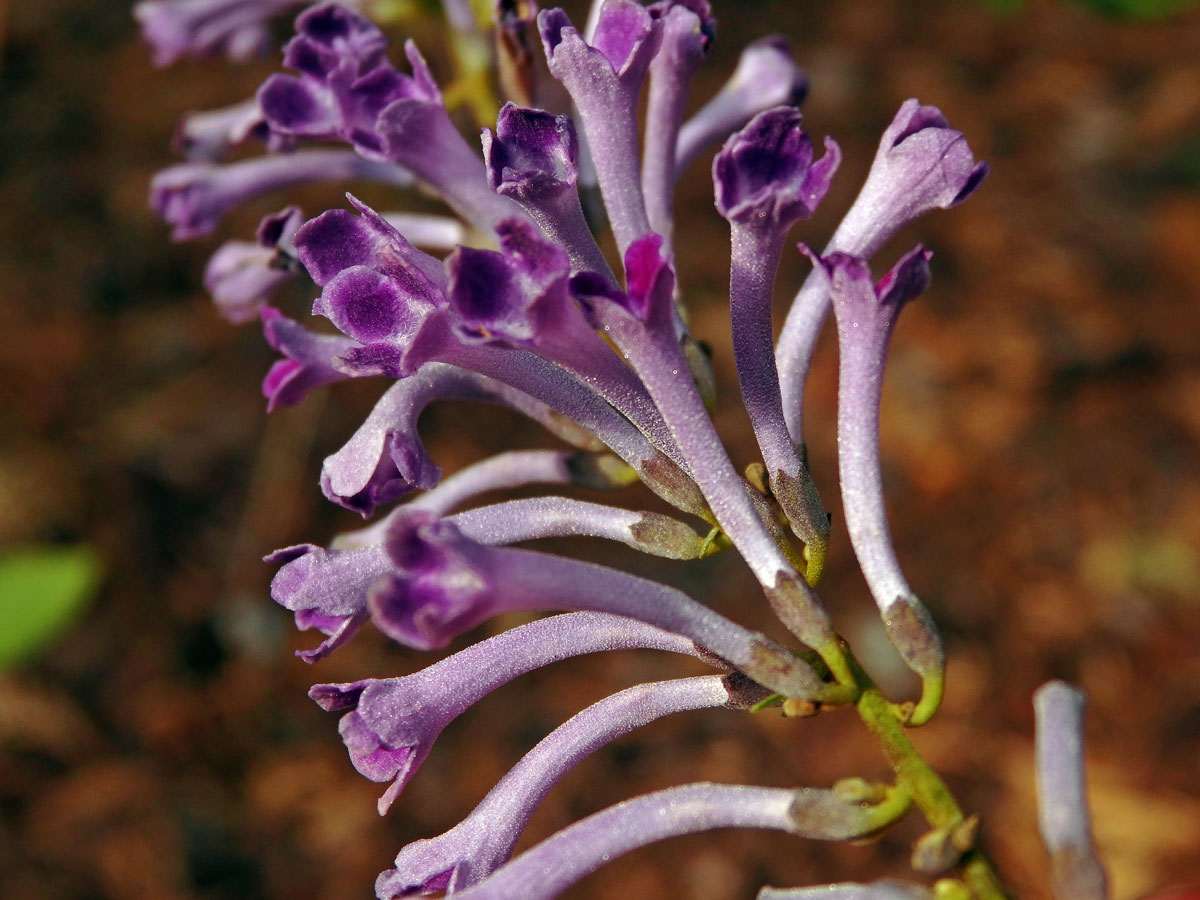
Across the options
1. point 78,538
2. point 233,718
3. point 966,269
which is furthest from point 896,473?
point 78,538

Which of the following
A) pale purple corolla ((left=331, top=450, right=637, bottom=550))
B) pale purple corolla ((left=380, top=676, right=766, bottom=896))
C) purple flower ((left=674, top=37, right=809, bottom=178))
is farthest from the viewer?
purple flower ((left=674, top=37, right=809, bottom=178))

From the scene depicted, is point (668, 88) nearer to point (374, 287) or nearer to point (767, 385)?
point (767, 385)

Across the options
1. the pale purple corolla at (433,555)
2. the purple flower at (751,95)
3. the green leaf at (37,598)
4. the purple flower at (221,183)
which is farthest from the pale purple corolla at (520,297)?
the green leaf at (37,598)

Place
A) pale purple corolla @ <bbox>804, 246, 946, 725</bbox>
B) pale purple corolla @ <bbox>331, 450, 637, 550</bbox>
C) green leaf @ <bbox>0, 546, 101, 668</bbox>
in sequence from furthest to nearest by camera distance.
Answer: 1. green leaf @ <bbox>0, 546, 101, 668</bbox>
2. pale purple corolla @ <bbox>331, 450, 637, 550</bbox>
3. pale purple corolla @ <bbox>804, 246, 946, 725</bbox>

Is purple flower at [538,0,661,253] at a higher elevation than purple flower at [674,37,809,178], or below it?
higher

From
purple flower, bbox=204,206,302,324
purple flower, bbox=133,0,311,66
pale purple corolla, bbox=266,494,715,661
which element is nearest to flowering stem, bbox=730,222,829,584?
pale purple corolla, bbox=266,494,715,661

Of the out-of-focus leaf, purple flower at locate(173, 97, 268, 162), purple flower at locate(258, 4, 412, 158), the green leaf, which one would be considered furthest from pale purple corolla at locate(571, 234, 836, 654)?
the green leaf

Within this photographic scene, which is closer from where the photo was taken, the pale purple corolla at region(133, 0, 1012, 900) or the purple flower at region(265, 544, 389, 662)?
the pale purple corolla at region(133, 0, 1012, 900)

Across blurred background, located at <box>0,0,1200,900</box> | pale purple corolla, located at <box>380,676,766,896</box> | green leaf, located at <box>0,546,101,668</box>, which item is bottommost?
blurred background, located at <box>0,0,1200,900</box>

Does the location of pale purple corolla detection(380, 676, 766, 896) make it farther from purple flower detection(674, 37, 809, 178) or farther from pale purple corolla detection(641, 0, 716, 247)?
purple flower detection(674, 37, 809, 178)
